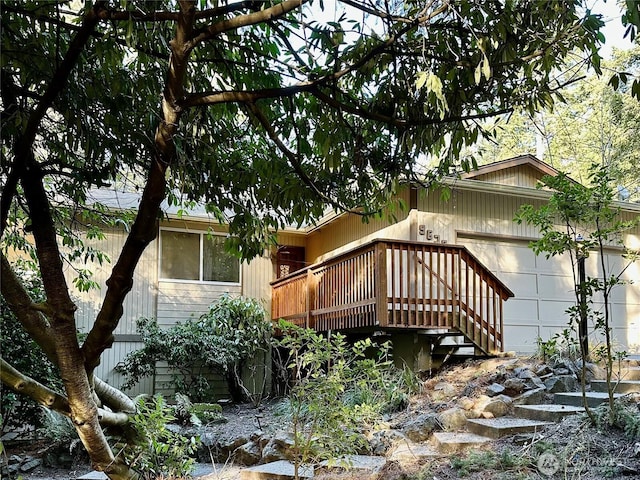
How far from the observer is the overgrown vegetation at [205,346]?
10.5 metres

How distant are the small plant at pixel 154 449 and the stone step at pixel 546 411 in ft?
11.2

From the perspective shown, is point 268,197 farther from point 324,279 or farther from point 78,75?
point 324,279

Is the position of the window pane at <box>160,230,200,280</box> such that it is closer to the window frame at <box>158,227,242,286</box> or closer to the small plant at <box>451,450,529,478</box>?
the window frame at <box>158,227,242,286</box>

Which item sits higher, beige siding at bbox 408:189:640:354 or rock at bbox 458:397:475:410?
beige siding at bbox 408:189:640:354

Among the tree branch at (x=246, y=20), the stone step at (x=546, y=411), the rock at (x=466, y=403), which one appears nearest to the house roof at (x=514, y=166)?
the rock at (x=466, y=403)

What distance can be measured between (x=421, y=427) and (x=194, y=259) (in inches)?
285

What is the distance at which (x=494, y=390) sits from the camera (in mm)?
7230

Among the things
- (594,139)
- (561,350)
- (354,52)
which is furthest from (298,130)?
(594,139)

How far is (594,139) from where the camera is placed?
1895cm

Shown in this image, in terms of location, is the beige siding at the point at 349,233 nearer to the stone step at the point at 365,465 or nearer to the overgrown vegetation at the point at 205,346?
the overgrown vegetation at the point at 205,346

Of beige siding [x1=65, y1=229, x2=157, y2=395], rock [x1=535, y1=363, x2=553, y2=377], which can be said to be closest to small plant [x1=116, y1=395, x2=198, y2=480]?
rock [x1=535, y1=363, x2=553, y2=377]

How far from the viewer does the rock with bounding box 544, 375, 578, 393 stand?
7.05m

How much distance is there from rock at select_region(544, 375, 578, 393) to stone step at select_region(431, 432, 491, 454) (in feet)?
4.98

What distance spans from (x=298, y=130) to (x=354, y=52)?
0.74 m
